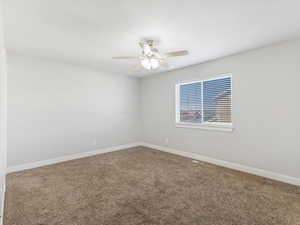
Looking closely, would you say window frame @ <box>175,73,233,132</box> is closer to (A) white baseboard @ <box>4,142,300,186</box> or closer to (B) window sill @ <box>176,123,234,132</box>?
(B) window sill @ <box>176,123,234,132</box>

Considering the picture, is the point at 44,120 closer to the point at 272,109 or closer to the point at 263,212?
the point at 263,212

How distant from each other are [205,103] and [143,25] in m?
2.40

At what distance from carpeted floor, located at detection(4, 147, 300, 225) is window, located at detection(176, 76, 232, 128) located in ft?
3.53

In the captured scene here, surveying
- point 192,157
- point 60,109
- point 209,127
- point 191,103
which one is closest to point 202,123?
point 209,127

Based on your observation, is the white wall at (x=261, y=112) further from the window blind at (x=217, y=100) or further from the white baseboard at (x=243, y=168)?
the window blind at (x=217, y=100)

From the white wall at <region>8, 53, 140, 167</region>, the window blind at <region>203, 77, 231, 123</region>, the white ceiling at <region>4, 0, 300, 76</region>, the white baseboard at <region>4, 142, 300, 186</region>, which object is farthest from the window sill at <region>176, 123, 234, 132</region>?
the white wall at <region>8, 53, 140, 167</region>

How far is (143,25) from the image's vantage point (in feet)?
6.75

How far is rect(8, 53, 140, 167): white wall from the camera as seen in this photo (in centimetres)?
302

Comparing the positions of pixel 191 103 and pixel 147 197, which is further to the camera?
pixel 191 103

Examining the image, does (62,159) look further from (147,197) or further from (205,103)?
(205,103)

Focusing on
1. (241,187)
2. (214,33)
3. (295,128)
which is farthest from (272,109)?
(214,33)

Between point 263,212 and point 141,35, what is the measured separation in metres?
2.87

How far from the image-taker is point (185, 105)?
4.16 m

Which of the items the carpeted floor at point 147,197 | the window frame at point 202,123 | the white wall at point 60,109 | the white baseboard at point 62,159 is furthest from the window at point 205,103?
the white baseboard at point 62,159
